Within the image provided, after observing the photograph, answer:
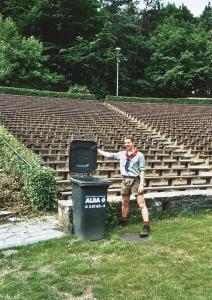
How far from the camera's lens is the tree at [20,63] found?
37344mm

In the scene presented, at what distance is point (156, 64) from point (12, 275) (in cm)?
4674

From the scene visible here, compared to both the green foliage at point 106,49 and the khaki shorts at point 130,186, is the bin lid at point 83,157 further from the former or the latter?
the green foliage at point 106,49

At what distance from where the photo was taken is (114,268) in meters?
5.60

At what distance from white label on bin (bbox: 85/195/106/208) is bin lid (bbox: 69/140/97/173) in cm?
47

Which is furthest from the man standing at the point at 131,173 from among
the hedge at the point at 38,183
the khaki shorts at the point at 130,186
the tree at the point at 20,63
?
the tree at the point at 20,63

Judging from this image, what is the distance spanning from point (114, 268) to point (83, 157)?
1897mm

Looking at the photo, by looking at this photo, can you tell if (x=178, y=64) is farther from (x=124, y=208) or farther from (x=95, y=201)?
(x=95, y=201)

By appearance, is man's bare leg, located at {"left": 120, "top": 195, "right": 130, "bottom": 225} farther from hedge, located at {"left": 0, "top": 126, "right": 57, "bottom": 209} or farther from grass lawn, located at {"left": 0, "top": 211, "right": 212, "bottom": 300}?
hedge, located at {"left": 0, "top": 126, "right": 57, "bottom": 209}

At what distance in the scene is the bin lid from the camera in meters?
6.73

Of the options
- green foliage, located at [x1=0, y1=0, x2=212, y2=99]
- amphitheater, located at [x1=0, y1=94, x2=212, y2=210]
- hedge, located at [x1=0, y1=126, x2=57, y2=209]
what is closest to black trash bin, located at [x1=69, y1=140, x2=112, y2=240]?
amphitheater, located at [x1=0, y1=94, x2=212, y2=210]

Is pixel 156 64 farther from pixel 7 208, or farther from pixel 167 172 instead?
pixel 7 208

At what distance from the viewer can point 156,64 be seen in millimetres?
50219

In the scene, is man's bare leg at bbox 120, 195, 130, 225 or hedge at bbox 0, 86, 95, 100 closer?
man's bare leg at bbox 120, 195, 130, 225

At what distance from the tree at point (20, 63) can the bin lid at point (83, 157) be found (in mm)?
31093
